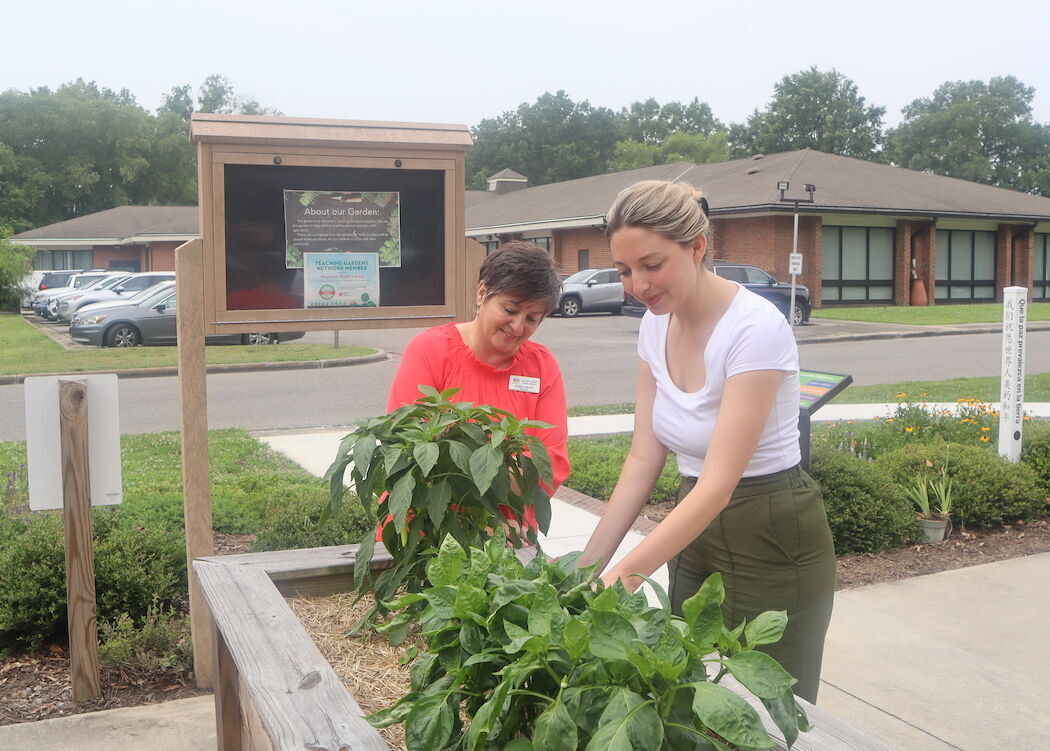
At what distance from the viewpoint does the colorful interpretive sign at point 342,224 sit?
4.01 meters

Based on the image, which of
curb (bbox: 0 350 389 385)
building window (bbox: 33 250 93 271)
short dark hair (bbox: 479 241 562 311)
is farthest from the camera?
building window (bbox: 33 250 93 271)

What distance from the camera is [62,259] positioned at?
2372 inches

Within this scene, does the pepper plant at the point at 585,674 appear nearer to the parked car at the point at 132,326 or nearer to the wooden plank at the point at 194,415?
the wooden plank at the point at 194,415

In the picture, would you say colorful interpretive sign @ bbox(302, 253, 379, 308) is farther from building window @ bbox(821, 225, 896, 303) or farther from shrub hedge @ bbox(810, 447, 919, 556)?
building window @ bbox(821, 225, 896, 303)

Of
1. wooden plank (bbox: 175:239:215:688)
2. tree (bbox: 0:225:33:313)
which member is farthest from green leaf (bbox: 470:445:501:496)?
tree (bbox: 0:225:33:313)

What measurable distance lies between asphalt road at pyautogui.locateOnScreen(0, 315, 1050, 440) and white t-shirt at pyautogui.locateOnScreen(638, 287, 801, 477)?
8.74 m

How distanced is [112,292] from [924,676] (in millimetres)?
26648

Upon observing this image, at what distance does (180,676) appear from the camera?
4285 mm

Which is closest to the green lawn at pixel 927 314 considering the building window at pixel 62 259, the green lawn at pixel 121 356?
the green lawn at pixel 121 356

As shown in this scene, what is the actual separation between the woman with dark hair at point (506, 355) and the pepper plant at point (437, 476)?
11.2 inches

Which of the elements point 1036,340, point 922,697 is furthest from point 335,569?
point 1036,340

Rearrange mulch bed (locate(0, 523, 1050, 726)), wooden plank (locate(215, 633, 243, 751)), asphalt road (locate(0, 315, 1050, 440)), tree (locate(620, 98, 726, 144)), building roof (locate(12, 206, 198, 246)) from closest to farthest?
1. mulch bed (locate(0, 523, 1050, 726))
2. wooden plank (locate(215, 633, 243, 751))
3. asphalt road (locate(0, 315, 1050, 440))
4. building roof (locate(12, 206, 198, 246))
5. tree (locate(620, 98, 726, 144))

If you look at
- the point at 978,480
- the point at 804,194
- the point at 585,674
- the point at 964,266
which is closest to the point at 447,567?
the point at 585,674

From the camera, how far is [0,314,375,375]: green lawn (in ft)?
52.6
